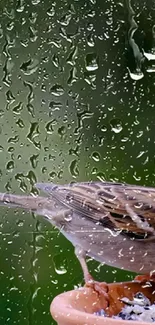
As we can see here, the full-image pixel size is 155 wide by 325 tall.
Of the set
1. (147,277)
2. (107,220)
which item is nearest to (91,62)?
(107,220)

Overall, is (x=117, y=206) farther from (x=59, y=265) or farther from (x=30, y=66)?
(x=30, y=66)

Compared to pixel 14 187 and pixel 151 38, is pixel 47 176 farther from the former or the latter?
pixel 151 38

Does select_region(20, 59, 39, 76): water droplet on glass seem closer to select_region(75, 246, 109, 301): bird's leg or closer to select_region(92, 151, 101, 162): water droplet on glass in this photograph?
select_region(92, 151, 101, 162): water droplet on glass

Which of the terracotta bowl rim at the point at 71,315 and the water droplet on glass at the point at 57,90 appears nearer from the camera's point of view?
the terracotta bowl rim at the point at 71,315

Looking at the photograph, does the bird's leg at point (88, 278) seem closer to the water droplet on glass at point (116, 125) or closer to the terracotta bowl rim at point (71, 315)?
the terracotta bowl rim at point (71, 315)

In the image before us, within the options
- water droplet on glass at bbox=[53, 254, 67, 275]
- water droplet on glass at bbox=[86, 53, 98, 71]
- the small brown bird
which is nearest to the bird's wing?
the small brown bird

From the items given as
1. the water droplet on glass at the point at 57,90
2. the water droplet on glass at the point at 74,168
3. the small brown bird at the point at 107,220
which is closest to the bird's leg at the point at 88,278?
the small brown bird at the point at 107,220

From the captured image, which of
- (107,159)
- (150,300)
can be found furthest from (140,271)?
(107,159)
